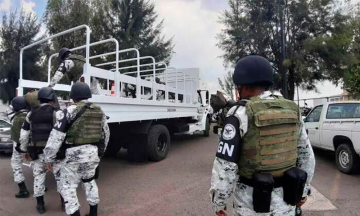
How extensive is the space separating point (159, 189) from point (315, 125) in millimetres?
4258

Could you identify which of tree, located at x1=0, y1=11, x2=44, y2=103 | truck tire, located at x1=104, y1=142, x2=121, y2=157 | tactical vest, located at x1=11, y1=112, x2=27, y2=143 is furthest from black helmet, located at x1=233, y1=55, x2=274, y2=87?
tree, located at x1=0, y1=11, x2=44, y2=103

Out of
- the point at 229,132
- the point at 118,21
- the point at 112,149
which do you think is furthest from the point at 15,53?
the point at 229,132

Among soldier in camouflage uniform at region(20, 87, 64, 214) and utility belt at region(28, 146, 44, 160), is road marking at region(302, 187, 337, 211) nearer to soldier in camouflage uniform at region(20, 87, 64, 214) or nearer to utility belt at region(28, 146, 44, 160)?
soldier in camouflage uniform at region(20, 87, 64, 214)

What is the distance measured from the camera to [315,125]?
699 cm

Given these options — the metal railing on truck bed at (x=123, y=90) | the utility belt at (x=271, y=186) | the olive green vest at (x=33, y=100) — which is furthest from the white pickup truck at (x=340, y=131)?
the olive green vest at (x=33, y=100)

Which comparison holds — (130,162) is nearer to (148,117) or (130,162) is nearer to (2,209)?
(148,117)

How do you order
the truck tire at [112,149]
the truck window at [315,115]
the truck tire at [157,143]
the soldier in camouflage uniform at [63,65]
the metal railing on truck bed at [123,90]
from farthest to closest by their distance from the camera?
the truck tire at [112,149] < the truck window at [315,115] < the truck tire at [157,143] < the metal railing on truck bed at [123,90] < the soldier in camouflage uniform at [63,65]

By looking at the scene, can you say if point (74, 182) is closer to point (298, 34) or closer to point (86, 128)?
point (86, 128)

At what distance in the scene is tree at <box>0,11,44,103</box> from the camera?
15109 millimetres

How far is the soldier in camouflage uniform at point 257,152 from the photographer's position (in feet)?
5.89

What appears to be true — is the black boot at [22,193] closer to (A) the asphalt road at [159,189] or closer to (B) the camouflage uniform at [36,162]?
(A) the asphalt road at [159,189]

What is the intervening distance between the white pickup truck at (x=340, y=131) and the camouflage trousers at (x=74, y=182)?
4706mm

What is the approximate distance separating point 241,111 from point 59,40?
1750 centimetres

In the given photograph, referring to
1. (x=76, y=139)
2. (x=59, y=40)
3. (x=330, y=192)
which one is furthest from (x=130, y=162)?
(x=59, y=40)
